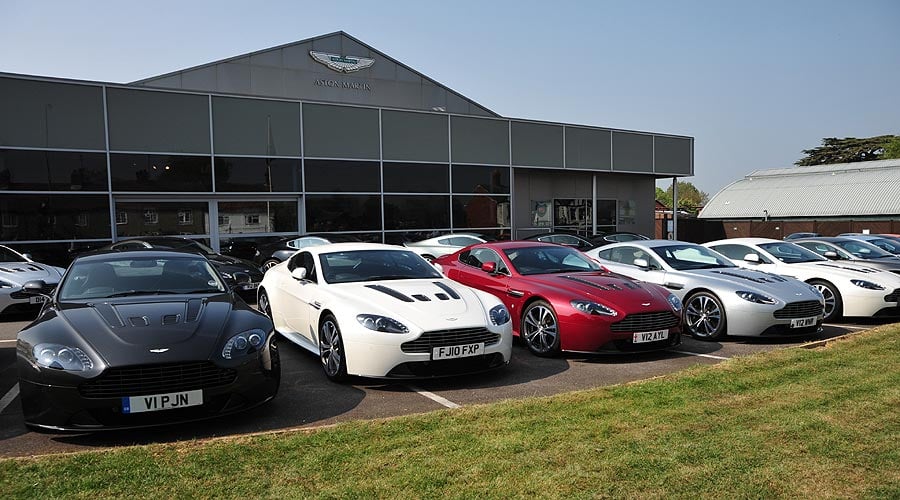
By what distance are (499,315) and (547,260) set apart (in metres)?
2.59

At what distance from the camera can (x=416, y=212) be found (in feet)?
70.8

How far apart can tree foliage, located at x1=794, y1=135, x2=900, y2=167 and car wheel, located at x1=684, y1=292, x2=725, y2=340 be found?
237ft

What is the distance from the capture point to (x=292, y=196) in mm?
19312

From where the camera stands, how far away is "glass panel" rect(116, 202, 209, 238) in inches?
669

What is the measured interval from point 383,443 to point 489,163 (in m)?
20.0

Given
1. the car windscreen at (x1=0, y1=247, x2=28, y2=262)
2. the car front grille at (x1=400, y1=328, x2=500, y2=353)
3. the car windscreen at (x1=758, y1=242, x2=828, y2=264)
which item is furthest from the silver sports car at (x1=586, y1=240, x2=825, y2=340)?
the car windscreen at (x1=0, y1=247, x2=28, y2=262)

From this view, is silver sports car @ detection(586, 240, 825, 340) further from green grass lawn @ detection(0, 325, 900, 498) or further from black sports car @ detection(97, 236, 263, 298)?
black sports car @ detection(97, 236, 263, 298)

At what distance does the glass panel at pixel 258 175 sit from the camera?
1823cm

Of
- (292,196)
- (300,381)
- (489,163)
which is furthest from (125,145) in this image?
(300,381)

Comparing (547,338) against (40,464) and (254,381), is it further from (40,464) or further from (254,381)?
(40,464)

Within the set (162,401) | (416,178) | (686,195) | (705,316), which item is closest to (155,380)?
(162,401)

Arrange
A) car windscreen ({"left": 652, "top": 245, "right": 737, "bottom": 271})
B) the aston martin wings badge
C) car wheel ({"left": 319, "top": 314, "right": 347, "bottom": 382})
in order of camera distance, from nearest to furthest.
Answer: car wheel ({"left": 319, "top": 314, "right": 347, "bottom": 382}) → car windscreen ({"left": 652, "top": 245, "right": 737, "bottom": 271}) → the aston martin wings badge

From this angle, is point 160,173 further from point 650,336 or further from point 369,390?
point 650,336

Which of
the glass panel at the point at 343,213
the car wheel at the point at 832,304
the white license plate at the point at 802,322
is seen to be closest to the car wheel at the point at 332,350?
the white license plate at the point at 802,322
